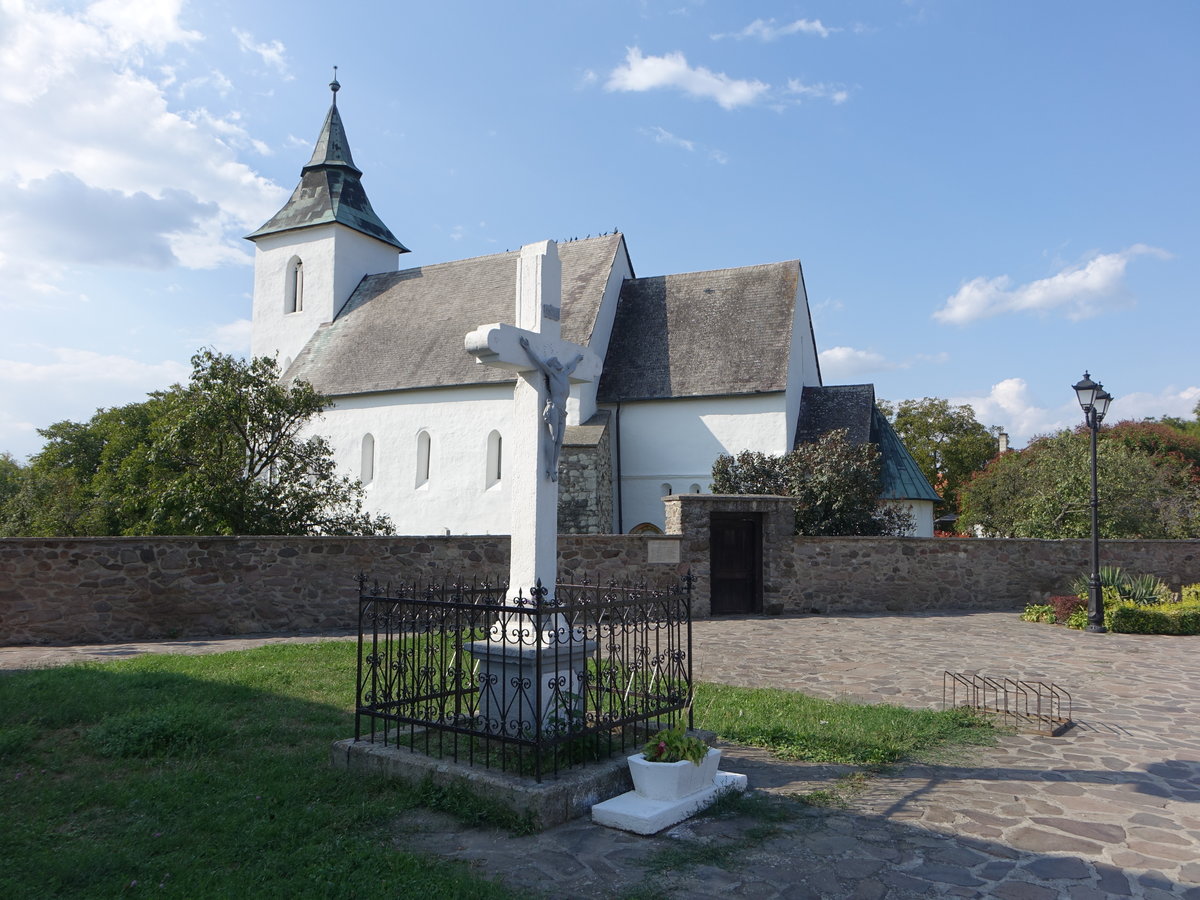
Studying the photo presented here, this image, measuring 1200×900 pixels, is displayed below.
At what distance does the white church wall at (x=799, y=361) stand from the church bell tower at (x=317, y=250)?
676 inches

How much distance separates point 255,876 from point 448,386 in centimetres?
2215

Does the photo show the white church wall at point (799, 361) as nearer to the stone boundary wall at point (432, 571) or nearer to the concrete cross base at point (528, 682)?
the stone boundary wall at point (432, 571)

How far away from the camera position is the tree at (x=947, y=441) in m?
49.5

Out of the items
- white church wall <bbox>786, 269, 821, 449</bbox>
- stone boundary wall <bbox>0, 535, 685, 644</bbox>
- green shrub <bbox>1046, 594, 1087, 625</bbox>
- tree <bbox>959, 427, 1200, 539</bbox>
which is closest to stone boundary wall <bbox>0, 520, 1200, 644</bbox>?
stone boundary wall <bbox>0, 535, 685, 644</bbox>

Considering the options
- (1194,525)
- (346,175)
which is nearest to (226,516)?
(346,175)

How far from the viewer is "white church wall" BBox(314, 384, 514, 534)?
25547mm

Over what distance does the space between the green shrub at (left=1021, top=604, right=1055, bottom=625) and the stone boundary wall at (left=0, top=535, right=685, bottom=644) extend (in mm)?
10491

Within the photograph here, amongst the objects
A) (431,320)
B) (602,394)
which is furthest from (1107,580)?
(431,320)

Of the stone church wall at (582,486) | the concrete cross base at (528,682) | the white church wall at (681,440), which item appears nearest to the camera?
the concrete cross base at (528,682)

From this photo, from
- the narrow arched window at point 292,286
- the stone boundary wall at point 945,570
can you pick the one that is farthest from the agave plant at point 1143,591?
the narrow arched window at point 292,286

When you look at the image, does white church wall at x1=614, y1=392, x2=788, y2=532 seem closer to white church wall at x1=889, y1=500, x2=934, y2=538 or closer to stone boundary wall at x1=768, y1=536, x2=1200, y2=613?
white church wall at x1=889, y1=500, x2=934, y2=538

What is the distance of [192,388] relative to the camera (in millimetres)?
17375

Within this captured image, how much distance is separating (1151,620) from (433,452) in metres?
19.3

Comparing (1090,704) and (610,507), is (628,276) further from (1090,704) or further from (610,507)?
(1090,704)
